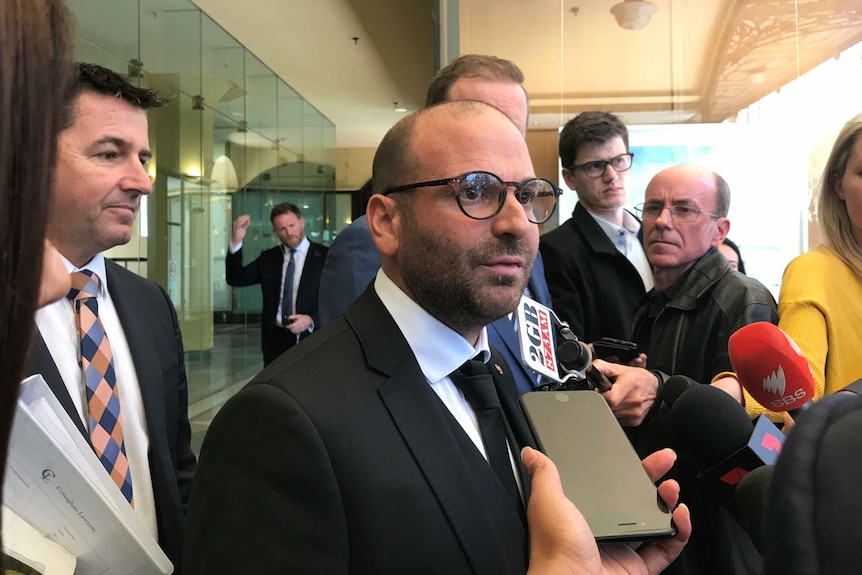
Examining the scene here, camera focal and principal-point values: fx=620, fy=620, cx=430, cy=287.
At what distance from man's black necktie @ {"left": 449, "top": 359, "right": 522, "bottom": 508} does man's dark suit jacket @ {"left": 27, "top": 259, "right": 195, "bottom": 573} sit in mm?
839

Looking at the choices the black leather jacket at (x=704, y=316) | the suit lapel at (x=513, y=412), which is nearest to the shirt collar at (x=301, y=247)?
the black leather jacket at (x=704, y=316)

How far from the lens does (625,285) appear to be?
7.95 feet

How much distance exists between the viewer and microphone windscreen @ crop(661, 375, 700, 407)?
4.94 feet

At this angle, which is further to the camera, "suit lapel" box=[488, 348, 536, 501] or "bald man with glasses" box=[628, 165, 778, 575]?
"bald man with glasses" box=[628, 165, 778, 575]

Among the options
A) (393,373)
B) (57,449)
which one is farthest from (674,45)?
(57,449)

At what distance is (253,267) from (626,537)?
5.40 meters

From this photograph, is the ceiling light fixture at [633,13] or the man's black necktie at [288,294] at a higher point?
the ceiling light fixture at [633,13]

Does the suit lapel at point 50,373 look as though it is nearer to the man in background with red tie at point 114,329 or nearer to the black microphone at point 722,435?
the man in background with red tie at point 114,329

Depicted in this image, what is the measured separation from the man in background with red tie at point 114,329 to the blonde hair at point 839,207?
179cm

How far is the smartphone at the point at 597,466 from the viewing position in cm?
91

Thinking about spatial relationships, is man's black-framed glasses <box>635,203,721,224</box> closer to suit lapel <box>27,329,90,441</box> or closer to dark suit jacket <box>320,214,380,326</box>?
dark suit jacket <box>320,214,380,326</box>

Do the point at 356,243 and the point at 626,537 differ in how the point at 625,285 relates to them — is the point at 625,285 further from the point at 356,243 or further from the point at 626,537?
the point at 626,537

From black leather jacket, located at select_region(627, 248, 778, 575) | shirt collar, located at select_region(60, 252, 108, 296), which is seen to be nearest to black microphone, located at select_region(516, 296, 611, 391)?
black leather jacket, located at select_region(627, 248, 778, 575)

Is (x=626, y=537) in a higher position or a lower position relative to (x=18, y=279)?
lower
